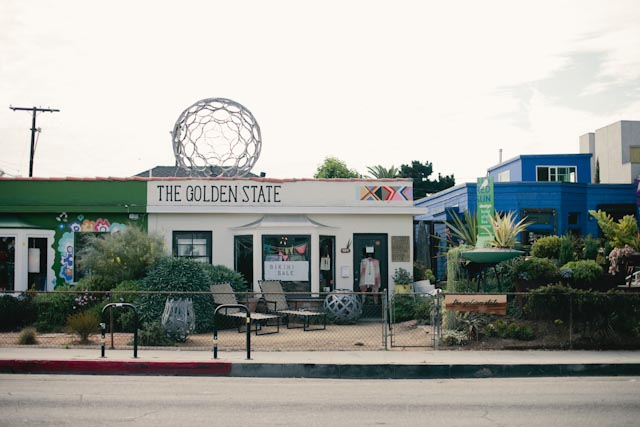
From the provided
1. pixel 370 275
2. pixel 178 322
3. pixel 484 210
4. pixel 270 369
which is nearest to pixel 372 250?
pixel 370 275

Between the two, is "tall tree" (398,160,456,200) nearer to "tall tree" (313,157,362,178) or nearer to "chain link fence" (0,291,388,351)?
"tall tree" (313,157,362,178)

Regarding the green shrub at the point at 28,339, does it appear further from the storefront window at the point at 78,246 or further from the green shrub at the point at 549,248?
the green shrub at the point at 549,248

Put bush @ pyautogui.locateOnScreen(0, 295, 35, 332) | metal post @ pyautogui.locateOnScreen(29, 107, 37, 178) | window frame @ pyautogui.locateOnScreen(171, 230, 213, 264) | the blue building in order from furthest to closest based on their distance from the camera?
metal post @ pyautogui.locateOnScreen(29, 107, 37, 178) < the blue building < window frame @ pyautogui.locateOnScreen(171, 230, 213, 264) < bush @ pyautogui.locateOnScreen(0, 295, 35, 332)

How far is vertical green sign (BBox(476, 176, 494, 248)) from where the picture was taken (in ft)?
50.3

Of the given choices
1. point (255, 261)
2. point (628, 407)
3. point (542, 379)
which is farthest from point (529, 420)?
point (255, 261)

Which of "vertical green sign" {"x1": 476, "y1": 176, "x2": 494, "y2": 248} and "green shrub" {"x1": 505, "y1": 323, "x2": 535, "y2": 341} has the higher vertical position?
"vertical green sign" {"x1": 476, "y1": 176, "x2": 494, "y2": 248}

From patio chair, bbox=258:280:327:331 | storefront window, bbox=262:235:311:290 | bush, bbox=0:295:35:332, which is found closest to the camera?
bush, bbox=0:295:35:332

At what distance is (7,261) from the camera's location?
18.9 metres

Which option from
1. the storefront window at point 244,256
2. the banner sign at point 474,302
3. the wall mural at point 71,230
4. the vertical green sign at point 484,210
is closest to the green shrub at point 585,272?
the vertical green sign at point 484,210

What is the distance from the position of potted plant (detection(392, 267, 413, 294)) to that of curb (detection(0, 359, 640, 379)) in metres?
7.52

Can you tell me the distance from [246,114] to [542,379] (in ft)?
43.4

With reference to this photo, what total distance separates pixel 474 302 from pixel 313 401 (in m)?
5.45

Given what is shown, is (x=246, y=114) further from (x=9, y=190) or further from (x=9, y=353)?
(x=9, y=353)

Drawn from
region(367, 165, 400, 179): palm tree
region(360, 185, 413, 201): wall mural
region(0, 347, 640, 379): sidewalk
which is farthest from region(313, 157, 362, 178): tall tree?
region(0, 347, 640, 379): sidewalk
